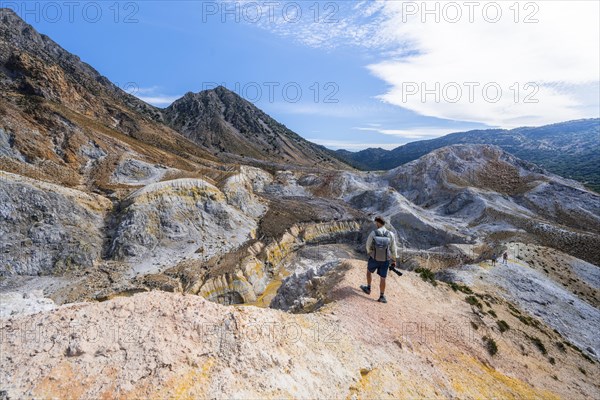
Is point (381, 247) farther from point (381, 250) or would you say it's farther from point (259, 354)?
point (259, 354)

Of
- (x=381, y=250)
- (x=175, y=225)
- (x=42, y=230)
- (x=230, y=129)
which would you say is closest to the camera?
(x=381, y=250)

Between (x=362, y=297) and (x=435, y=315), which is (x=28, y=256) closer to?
(x=362, y=297)

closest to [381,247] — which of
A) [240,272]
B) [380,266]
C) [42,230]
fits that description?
[380,266]

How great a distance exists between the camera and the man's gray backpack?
8.52 m

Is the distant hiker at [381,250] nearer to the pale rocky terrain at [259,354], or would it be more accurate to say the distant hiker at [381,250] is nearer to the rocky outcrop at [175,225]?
the pale rocky terrain at [259,354]

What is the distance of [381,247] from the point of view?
8.54 m

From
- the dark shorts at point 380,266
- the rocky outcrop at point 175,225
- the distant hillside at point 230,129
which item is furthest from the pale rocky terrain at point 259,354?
the distant hillside at point 230,129

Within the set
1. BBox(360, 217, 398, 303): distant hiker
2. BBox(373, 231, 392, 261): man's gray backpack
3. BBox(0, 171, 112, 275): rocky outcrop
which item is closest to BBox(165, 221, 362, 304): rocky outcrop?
BBox(0, 171, 112, 275): rocky outcrop

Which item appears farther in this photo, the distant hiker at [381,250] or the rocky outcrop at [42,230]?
the rocky outcrop at [42,230]

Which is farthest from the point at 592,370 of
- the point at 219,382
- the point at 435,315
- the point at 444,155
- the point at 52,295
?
the point at 444,155

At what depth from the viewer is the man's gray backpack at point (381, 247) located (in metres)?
8.52

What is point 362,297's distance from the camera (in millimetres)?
8914

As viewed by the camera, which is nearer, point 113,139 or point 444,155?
point 113,139

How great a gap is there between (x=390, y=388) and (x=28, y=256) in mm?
25740
